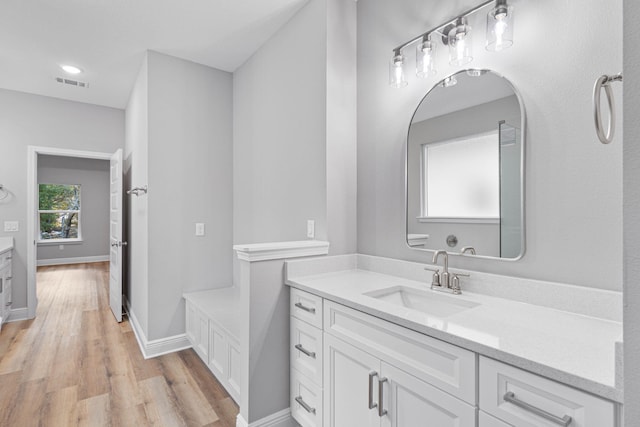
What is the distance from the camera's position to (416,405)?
3.81 ft

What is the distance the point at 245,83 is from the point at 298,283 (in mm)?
2230

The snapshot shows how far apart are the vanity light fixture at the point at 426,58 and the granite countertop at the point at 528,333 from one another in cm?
117

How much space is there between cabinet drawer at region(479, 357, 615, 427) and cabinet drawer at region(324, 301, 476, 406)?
52mm

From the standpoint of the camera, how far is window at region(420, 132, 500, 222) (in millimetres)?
1556

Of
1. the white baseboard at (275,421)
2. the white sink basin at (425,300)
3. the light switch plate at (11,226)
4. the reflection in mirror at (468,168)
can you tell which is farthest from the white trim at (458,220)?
the light switch plate at (11,226)

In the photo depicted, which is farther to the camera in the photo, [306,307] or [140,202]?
[140,202]

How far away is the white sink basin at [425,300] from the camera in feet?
4.88

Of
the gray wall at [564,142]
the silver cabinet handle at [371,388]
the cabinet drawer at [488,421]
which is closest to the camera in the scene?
the cabinet drawer at [488,421]

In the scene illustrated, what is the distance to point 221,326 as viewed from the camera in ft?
7.41

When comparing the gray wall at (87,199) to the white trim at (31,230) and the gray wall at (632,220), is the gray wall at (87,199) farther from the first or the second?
the gray wall at (632,220)

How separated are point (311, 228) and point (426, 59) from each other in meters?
1.22

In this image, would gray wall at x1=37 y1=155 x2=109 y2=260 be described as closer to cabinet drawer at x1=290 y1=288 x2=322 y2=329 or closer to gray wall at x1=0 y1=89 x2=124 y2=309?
gray wall at x1=0 y1=89 x2=124 y2=309

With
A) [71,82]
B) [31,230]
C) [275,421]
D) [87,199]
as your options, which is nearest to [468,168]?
[275,421]

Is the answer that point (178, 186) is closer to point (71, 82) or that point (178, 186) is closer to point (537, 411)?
point (71, 82)
